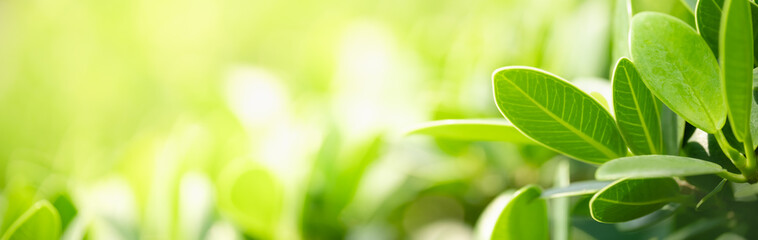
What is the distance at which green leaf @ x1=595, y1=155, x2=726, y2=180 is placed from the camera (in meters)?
0.25

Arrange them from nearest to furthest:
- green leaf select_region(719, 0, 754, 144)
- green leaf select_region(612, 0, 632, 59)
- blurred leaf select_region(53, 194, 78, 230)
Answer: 1. green leaf select_region(719, 0, 754, 144)
2. green leaf select_region(612, 0, 632, 59)
3. blurred leaf select_region(53, 194, 78, 230)

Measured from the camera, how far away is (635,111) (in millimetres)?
316

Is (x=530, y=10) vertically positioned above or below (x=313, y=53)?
above

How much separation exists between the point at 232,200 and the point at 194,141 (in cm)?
9

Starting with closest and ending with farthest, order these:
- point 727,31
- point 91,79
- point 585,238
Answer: point 727,31 < point 585,238 < point 91,79

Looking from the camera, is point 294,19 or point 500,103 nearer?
point 500,103

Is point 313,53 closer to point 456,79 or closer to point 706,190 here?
point 456,79

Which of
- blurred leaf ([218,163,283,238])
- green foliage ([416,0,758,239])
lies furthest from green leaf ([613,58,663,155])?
blurred leaf ([218,163,283,238])

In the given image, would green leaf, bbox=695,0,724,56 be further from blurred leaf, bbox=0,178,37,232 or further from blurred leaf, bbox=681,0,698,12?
blurred leaf, bbox=0,178,37,232

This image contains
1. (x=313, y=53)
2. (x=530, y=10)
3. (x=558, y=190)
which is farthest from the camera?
(x=313, y=53)

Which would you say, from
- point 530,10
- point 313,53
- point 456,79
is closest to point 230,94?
point 313,53

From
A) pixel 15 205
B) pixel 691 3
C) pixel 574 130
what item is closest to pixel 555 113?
pixel 574 130

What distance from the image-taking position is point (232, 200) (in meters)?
0.52

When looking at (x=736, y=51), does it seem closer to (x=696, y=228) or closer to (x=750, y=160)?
(x=750, y=160)
